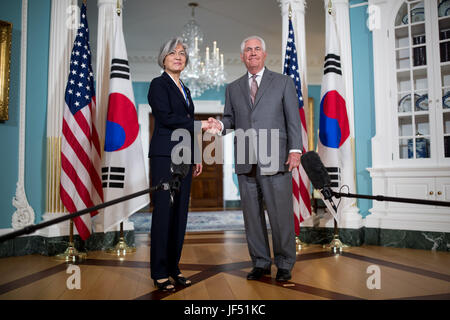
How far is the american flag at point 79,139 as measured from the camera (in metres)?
3.14

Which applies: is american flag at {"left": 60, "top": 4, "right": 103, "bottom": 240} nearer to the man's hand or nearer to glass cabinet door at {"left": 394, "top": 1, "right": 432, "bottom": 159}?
the man's hand

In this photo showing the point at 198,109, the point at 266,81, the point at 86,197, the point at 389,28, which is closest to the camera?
the point at 266,81

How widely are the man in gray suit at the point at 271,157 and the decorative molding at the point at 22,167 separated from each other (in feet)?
7.36

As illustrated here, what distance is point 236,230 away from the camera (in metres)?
4.95

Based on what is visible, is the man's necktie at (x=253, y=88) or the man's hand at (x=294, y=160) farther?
the man's necktie at (x=253, y=88)

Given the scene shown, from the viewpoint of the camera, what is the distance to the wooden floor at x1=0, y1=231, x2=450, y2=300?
80.4 inches

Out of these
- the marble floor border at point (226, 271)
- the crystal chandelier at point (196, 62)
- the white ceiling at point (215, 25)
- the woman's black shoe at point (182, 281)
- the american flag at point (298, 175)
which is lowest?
the marble floor border at point (226, 271)

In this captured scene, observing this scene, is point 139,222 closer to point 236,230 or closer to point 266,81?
point 236,230

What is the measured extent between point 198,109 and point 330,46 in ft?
14.9

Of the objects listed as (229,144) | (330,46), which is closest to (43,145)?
(330,46)

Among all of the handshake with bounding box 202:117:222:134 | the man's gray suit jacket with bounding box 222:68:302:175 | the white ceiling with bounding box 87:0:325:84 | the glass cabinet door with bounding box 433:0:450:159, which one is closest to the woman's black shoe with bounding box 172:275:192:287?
the man's gray suit jacket with bounding box 222:68:302:175

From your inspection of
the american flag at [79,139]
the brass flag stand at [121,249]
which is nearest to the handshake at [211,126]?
the american flag at [79,139]

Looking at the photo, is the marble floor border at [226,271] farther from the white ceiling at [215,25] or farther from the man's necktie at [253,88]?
the white ceiling at [215,25]

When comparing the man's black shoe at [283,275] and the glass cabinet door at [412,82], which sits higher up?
the glass cabinet door at [412,82]
